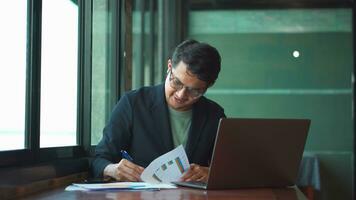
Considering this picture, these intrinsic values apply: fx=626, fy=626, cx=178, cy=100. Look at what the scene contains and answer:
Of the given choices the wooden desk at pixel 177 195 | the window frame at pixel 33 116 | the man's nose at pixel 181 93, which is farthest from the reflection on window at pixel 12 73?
the man's nose at pixel 181 93

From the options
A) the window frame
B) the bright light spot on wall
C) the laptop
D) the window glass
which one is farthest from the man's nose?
the bright light spot on wall

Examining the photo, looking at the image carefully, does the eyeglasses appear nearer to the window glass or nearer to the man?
the man

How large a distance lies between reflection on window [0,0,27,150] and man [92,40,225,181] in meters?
0.35

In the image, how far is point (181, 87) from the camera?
232 centimetres

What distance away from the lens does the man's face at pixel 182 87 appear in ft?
7.48

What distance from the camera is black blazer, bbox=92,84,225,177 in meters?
2.38

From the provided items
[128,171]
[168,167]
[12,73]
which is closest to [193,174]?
[168,167]

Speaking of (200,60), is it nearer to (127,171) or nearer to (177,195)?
(127,171)

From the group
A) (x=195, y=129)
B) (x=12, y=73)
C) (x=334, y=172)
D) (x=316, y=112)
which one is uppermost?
(x=12, y=73)

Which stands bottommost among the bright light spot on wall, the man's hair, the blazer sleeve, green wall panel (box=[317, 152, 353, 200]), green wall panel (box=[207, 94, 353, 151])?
green wall panel (box=[317, 152, 353, 200])

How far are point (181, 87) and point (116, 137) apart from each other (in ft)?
1.03

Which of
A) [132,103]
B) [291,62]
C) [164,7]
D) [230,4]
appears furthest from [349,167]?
[132,103]

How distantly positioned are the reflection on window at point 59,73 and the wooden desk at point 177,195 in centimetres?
54

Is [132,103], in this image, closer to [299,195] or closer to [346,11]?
[299,195]
